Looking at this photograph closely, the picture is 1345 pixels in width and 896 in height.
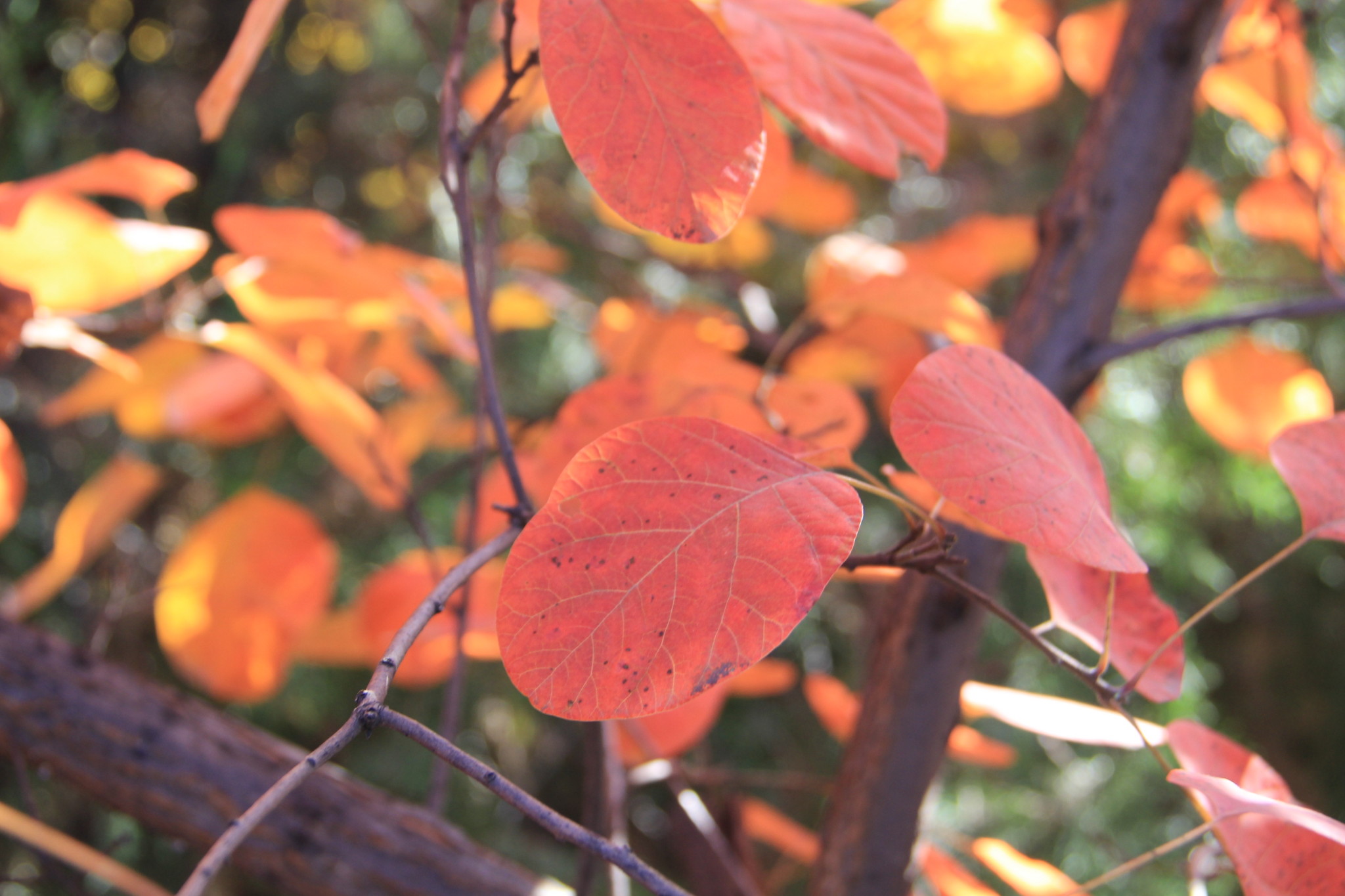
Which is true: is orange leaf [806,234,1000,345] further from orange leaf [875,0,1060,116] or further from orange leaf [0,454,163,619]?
orange leaf [0,454,163,619]

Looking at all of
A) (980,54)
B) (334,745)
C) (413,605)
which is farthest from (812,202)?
(334,745)

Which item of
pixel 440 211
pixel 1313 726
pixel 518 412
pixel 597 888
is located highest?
pixel 440 211

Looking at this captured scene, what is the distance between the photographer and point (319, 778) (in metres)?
0.42

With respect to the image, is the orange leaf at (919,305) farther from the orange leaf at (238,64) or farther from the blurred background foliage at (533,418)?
the blurred background foliage at (533,418)

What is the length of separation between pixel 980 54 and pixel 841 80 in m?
0.29

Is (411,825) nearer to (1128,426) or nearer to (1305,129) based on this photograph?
(1305,129)

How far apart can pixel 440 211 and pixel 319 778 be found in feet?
2.50

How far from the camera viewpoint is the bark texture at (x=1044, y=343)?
402 mm

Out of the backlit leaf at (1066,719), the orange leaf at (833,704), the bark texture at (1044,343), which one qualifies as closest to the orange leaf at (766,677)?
the orange leaf at (833,704)

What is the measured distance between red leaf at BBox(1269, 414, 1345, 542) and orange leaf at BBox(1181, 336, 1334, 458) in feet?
0.84

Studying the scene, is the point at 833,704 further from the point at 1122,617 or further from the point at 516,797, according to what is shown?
the point at 516,797

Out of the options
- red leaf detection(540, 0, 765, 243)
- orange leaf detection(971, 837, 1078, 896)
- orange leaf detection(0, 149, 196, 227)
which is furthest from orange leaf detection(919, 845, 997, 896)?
orange leaf detection(0, 149, 196, 227)

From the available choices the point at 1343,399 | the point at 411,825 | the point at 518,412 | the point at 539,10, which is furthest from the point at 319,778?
the point at 1343,399

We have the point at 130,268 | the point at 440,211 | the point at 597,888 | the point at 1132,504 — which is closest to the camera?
the point at 130,268
